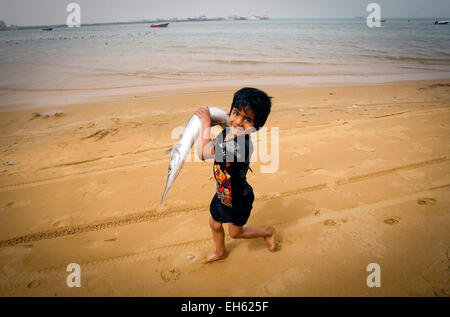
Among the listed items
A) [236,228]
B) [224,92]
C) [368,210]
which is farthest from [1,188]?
[224,92]

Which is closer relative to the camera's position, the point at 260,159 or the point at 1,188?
the point at 1,188

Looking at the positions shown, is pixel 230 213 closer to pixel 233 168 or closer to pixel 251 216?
pixel 233 168

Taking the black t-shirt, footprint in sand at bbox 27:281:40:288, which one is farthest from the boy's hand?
footprint in sand at bbox 27:281:40:288

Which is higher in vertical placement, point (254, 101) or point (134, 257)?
point (254, 101)

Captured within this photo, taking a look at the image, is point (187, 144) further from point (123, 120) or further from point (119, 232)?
point (123, 120)

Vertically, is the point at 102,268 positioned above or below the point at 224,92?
below

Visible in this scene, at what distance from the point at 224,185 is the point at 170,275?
0.93 meters

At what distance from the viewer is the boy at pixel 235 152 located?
153cm

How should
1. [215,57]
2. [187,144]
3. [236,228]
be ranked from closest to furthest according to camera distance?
[187,144] → [236,228] → [215,57]

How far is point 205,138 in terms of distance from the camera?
1618 mm

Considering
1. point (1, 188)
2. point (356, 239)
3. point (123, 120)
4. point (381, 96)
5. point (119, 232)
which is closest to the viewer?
point (356, 239)

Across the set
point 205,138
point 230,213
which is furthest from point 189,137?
point 230,213

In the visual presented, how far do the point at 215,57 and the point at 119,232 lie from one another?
1552cm

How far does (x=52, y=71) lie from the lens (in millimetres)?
12141
